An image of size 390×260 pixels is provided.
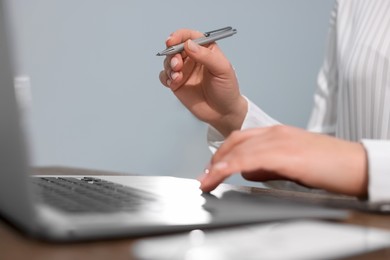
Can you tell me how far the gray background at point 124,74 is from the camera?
1598 mm

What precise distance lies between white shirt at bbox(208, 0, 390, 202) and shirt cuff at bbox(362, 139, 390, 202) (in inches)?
16.8

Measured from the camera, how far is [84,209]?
36 centimetres

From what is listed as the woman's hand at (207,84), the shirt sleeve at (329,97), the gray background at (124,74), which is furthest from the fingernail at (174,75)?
the gray background at (124,74)

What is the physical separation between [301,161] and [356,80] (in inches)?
22.5

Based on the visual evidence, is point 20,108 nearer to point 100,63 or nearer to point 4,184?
point 4,184

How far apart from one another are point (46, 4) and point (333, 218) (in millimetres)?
1348

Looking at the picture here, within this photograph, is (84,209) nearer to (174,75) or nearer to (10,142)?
(10,142)

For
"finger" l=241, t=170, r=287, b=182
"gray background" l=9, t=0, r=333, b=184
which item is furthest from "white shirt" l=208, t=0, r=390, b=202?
"gray background" l=9, t=0, r=333, b=184

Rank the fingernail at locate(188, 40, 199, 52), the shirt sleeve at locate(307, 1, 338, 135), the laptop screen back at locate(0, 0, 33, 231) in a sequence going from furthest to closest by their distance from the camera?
1. the shirt sleeve at locate(307, 1, 338, 135)
2. the fingernail at locate(188, 40, 199, 52)
3. the laptop screen back at locate(0, 0, 33, 231)

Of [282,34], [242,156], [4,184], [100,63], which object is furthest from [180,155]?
[4,184]

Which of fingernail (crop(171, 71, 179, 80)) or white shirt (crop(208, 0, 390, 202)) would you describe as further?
white shirt (crop(208, 0, 390, 202))

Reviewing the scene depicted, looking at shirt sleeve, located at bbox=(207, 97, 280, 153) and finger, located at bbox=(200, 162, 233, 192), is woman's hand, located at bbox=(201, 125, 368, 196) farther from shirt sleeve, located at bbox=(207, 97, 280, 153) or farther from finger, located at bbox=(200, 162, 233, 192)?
shirt sleeve, located at bbox=(207, 97, 280, 153)

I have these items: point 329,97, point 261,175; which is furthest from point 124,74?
point 261,175

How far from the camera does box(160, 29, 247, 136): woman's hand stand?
32.9 inches
